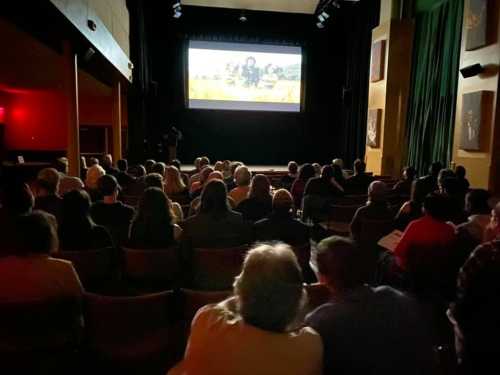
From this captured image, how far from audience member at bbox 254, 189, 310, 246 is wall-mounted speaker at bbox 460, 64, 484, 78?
5733 mm

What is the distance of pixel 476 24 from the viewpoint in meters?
7.54

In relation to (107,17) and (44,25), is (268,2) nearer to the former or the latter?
(107,17)

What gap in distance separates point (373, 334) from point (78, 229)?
88.2 inches

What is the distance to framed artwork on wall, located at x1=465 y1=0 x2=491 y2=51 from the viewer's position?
7281 mm

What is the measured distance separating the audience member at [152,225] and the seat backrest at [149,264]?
307mm

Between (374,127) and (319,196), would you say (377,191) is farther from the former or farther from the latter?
(374,127)

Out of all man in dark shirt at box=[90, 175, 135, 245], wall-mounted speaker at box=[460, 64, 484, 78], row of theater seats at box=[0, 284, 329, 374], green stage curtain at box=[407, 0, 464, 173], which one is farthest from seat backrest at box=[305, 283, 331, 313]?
green stage curtain at box=[407, 0, 464, 173]

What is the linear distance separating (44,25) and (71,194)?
390cm

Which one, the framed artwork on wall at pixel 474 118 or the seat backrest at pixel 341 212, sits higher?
the framed artwork on wall at pixel 474 118

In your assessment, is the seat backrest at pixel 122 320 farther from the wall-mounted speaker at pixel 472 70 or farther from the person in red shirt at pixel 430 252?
the wall-mounted speaker at pixel 472 70

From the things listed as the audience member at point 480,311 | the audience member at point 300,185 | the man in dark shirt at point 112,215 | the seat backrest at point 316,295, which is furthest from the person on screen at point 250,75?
the audience member at point 480,311

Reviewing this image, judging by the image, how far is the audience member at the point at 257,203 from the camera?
421 centimetres

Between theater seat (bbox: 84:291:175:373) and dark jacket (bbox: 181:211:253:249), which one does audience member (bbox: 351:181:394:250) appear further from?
theater seat (bbox: 84:291:175:373)

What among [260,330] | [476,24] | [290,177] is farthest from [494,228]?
[476,24]
